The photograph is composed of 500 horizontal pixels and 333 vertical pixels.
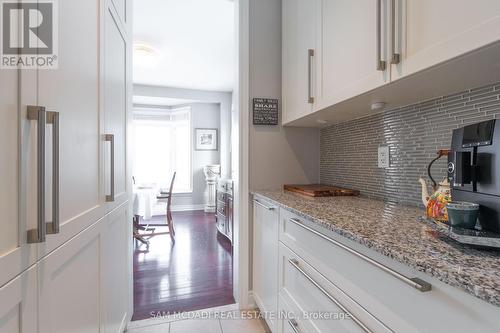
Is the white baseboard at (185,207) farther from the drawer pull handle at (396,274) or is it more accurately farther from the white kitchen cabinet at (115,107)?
the drawer pull handle at (396,274)

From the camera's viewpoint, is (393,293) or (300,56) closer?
(393,293)

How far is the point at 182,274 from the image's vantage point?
244 cm

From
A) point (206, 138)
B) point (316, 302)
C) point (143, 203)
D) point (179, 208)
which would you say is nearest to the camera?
point (316, 302)

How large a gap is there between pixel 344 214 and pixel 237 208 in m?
1.04

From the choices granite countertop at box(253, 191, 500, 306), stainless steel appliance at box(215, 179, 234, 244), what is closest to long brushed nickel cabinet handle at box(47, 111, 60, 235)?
granite countertop at box(253, 191, 500, 306)

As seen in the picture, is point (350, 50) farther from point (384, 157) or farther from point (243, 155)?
point (243, 155)

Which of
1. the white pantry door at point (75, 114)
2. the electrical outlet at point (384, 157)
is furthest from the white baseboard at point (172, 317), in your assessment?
the electrical outlet at point (384, 157)

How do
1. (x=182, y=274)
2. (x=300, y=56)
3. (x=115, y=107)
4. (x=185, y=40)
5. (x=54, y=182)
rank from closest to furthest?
(x=54, y=182), (x=115, y=107), (x=300, y=56), (x=182, y=274), (x=185, y=40)

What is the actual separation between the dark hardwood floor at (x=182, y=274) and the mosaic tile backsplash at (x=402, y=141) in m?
1.41

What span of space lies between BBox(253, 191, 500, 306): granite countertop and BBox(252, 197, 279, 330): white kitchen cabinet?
41 centimetres

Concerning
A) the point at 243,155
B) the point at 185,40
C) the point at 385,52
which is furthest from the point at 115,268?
the point at 185,40

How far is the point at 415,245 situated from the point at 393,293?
138 millimetres

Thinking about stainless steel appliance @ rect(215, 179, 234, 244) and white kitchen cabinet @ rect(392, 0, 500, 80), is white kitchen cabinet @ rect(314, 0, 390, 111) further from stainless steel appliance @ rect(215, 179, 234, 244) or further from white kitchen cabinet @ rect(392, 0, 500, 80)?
stainless steel appliance @ rect(215, 179, 234, 244)

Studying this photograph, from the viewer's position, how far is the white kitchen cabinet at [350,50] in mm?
931
